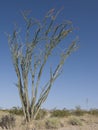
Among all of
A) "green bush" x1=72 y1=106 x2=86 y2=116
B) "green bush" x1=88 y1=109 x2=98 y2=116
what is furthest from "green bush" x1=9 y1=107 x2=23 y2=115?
"green bush" x1=88 y1=109 x2=98 y2=116

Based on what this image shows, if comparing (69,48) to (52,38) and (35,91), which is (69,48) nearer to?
(52,38)

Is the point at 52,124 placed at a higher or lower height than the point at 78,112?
lower

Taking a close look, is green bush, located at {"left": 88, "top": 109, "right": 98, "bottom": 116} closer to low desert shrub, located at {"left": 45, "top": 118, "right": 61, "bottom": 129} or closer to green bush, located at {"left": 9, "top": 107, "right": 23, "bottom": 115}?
green bush, located at {"left": 9, "top": 107, "right": 23, "bottom": 115}

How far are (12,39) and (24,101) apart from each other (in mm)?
2775

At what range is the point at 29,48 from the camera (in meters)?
A: 12.4

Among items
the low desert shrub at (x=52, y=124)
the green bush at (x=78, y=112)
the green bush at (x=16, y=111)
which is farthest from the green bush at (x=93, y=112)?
the low desert shrub at (x=52, y=124)

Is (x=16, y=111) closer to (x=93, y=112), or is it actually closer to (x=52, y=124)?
(x=93, y=112)

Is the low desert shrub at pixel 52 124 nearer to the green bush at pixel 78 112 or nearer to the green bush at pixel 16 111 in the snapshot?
the green bush at pixel 16 111

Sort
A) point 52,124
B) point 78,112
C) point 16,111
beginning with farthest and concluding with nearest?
point 78,112, point 16,111, point 52,124

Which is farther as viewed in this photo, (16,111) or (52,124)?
(16,111)

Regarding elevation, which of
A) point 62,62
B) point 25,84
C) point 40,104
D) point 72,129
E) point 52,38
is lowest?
point 72,129

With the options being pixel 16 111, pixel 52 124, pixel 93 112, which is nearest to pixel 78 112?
pixel 93 112

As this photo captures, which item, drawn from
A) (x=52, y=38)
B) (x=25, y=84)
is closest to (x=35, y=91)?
(x=25, y=84)

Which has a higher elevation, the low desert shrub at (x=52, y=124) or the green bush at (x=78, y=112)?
the green bush at (x=78, y=112)
